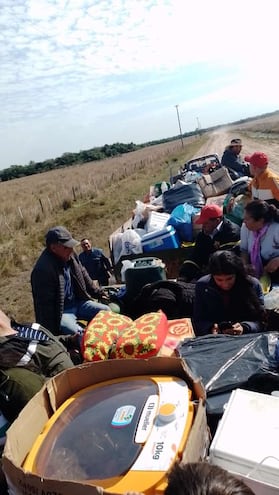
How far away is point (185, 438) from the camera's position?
5.24 ft

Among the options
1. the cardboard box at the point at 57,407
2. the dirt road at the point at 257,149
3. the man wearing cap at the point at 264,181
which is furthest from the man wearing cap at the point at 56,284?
the dirt road at the point at 257,149

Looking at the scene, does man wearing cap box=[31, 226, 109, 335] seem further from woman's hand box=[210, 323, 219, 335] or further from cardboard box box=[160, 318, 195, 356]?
woman's hand box=[210, 323, 219, 335]

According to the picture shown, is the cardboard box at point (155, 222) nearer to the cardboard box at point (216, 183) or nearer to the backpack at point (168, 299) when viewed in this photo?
the backpack at point (168, 299)

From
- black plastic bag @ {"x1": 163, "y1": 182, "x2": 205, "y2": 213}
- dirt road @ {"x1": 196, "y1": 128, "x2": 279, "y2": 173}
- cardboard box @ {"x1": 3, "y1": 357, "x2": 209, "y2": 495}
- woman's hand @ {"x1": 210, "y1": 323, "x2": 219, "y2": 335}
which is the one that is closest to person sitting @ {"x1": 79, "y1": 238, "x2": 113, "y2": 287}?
black plastic bag @ {"x1": 163, "y1": 182, "x2": 205, "y2": 213}

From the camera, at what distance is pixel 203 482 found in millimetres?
1179

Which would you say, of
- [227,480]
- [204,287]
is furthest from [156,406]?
[204,287]

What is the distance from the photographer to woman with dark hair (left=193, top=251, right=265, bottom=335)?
126 inches

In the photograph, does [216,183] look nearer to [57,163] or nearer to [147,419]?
[147,419]

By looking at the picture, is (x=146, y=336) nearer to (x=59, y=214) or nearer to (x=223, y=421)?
(x=223, y=421)

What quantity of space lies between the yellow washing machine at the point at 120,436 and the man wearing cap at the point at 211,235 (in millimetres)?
3131

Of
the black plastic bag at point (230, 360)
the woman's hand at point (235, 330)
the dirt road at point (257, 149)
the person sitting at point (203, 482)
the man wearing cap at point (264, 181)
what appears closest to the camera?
the person sitting at point (203, 482)

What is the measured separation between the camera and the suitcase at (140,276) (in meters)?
4.53

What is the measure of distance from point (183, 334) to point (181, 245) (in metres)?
2.97

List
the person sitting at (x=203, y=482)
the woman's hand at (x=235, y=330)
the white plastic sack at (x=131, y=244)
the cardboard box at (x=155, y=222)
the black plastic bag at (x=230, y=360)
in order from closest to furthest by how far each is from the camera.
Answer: the person sitting at (x=203, y=482) → the black plastic bag at (x=230, y=360) → the woman's hand at (x=235, y=330) → the white plastic sack at (x=131, y=244) → the cardboard box at (x=155, y=222)
